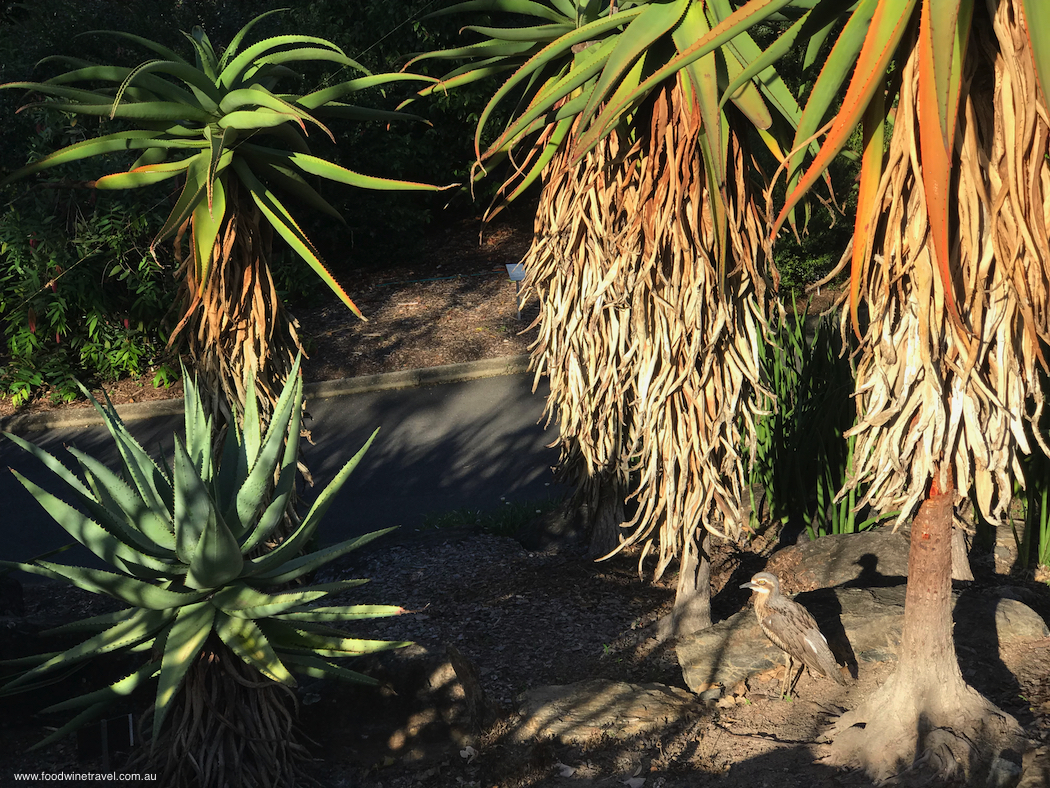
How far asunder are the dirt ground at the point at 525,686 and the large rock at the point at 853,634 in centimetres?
10

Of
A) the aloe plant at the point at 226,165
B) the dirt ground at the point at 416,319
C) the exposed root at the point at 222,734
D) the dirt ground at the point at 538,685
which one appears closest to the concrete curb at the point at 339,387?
the dirt ground at the point at 416,319

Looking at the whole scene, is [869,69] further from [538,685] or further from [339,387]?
[339,387]

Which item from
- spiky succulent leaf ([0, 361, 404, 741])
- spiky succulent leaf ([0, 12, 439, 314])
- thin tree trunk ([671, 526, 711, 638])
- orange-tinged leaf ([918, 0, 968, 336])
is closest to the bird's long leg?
thin tree trunk ([671, 526, 711, 638])

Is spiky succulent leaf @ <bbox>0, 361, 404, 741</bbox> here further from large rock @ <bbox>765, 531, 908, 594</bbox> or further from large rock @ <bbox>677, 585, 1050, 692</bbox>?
large rock @ <bbox>765, 531, 908, 594</bbox>

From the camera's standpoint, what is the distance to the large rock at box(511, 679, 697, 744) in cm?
415

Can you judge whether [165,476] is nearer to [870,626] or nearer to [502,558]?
[502,558]

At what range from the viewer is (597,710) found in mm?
4262

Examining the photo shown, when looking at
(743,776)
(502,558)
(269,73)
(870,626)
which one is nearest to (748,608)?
(870,626)

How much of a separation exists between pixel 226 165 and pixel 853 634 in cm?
378

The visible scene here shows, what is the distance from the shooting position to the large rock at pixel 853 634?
4453 mm

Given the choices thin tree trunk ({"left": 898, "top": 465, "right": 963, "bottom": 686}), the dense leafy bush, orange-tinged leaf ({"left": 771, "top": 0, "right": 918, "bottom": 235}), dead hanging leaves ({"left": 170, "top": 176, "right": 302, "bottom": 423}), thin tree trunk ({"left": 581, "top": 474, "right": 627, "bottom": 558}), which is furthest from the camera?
the dense leafy bush

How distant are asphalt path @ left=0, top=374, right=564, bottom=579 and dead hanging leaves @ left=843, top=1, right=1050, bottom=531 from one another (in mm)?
4001

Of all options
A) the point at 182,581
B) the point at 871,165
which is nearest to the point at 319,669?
the point at 182,581

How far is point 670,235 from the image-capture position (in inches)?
164
